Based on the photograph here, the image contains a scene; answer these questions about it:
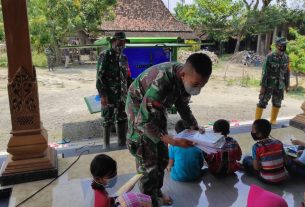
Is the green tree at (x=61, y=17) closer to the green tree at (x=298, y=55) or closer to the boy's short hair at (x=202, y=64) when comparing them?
the green tree at (x=298, y=55)

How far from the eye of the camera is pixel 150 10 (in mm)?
23547

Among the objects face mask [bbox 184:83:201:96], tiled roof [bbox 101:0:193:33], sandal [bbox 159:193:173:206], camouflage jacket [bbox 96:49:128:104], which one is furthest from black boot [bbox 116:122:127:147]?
tiled roof [bbox 101:0:193:33]

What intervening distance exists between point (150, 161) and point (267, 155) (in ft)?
4.51

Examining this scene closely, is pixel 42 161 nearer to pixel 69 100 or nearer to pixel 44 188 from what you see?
pixel 44 188

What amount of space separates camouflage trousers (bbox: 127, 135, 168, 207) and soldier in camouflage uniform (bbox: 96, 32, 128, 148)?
2129mm

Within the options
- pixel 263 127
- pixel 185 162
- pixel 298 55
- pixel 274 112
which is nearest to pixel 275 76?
pixel 274 112

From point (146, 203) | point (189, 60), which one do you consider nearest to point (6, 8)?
point (189, 60)

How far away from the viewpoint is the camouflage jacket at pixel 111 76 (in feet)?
15.3

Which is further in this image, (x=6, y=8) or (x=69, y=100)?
(x=69, y=100)

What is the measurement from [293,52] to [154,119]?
13.7 metres

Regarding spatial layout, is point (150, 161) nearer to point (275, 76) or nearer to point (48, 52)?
point (275, 76)

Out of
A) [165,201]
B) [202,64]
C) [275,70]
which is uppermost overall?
[202,64]

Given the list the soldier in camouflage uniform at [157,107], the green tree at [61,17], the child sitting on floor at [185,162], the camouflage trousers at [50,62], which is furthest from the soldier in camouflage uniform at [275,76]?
the camouflage trousers at [50,62]

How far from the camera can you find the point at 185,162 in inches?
134
